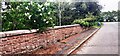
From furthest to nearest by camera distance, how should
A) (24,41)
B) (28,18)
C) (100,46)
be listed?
(100,46), (28,18), (24,41)

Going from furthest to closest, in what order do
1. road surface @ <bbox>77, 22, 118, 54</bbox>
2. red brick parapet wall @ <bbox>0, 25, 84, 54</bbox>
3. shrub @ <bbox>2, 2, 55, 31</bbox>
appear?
road surface @ <bbox>77, 22, 118, 54</bbox> < shrub @ <bbox>2, 2, 55, 31</bbox> < red brick parapet wall @ <bbox>0, 25, 84, 54</bbox>

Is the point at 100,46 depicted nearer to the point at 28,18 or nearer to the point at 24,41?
the point at 28,18

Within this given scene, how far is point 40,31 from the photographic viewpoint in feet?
44.2

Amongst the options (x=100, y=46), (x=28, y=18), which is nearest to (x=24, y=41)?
(x=28, y=18)

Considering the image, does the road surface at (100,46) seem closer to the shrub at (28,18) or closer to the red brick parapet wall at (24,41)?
the red brick parapet wall at (24,41)

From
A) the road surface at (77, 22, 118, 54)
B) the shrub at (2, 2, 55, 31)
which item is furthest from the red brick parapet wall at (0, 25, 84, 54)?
the road surface at (77, 22, 118, 54)

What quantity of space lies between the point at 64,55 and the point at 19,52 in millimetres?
2100

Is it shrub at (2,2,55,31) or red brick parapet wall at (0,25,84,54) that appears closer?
red brick parapet wall at (0,25,84,54)

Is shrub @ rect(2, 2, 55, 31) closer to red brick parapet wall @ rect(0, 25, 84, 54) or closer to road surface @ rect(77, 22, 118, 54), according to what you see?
red brick parapet wall @ rect(0, 25, 84, 54)

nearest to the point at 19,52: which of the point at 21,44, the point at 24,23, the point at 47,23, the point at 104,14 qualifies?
the point at 21,44

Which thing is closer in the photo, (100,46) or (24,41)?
(24,41)

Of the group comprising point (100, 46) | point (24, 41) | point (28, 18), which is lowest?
point (100, 46)

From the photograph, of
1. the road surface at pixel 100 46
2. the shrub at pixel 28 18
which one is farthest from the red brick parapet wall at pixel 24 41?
the road surface at pixel 100 46

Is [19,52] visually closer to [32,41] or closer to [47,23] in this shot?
[32,41]
